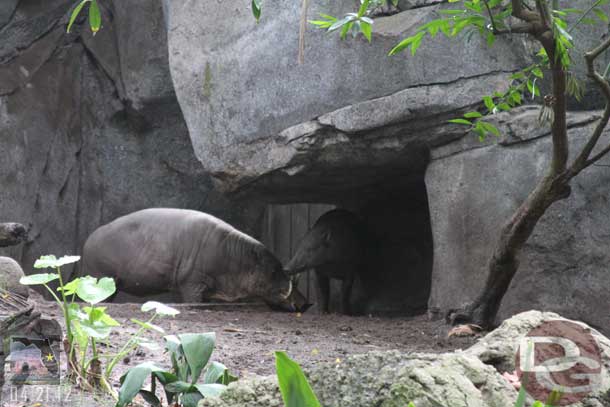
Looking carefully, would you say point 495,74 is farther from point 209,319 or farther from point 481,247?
point 209,319

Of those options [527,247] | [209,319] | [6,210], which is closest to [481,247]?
[527,247]

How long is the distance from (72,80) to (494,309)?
245 inches

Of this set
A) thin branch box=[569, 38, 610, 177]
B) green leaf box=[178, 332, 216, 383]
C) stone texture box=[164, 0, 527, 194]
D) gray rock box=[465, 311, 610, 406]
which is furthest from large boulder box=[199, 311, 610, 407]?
stone texture box=[164, 0, 527, 194]

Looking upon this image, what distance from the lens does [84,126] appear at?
968cm

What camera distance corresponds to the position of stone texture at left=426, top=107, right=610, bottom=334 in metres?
4.96

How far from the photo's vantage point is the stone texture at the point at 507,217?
496 cm

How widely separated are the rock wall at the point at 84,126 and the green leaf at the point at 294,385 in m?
7.97

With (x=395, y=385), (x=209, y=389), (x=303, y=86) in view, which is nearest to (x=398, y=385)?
(x=395, y=385)

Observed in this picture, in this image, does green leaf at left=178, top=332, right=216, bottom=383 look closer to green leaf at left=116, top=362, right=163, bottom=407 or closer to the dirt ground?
green leaf at left=116, top=362, right=163, bottom=407

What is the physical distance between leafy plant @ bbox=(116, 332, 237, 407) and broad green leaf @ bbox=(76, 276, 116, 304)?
287mm

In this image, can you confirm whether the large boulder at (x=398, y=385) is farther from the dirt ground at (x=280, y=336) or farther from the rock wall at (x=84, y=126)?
the rock wall at (x=84, y=126)

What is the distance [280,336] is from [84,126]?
213 inches

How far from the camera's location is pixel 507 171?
17.3 ft

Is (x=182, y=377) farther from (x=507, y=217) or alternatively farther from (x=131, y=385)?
(x=507, y=217)
